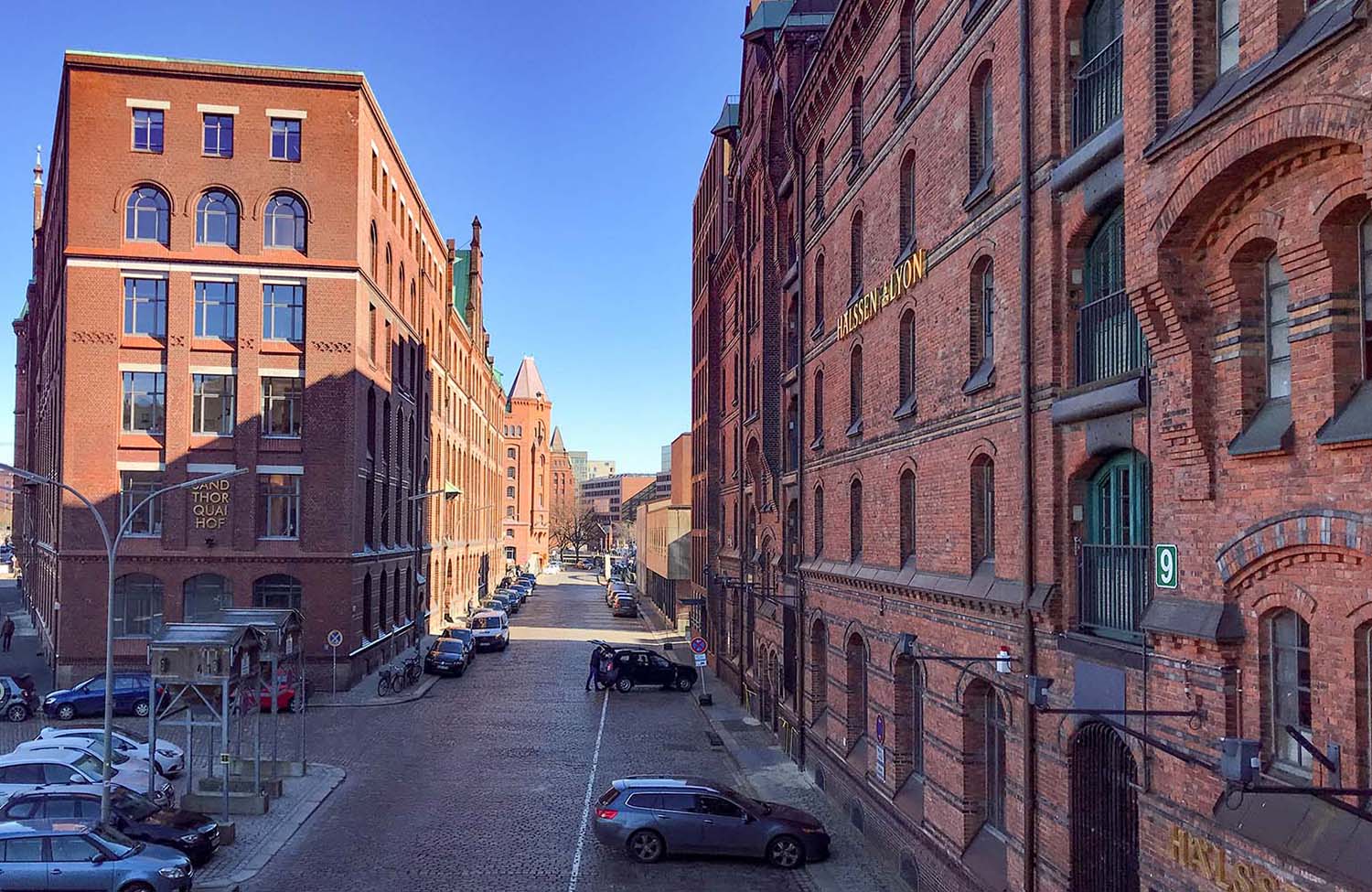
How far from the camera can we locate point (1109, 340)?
40.3ft

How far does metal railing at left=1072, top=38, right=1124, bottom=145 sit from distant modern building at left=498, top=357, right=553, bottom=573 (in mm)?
109930

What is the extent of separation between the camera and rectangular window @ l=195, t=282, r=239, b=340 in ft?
126

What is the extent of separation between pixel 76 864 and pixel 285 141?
92.9 ft

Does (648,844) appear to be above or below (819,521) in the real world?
below

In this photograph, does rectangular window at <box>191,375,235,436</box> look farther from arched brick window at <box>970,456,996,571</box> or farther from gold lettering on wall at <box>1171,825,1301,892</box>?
gold lettering on wall at <box>1171,825,1301,892</box>

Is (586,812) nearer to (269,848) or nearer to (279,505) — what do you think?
(269,848)

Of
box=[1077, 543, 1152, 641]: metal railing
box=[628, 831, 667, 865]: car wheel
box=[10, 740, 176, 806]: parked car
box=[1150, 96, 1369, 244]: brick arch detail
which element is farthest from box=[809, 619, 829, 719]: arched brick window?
box=[1150, 96, 1369, 244]: brick arch detail

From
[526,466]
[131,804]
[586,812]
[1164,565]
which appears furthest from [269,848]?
[526,466]

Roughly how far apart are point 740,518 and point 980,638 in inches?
860

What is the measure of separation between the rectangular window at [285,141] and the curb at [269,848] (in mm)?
22540

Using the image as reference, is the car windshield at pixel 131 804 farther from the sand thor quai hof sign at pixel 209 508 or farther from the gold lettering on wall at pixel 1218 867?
the sand thor quai hof sign at pixel 209 508

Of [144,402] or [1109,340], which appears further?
[144,402]

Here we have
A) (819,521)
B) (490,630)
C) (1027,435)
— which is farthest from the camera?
(490,630)

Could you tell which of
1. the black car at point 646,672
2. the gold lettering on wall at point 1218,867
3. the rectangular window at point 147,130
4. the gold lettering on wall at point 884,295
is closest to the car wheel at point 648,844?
the gold lettering on wall at point 884,295
